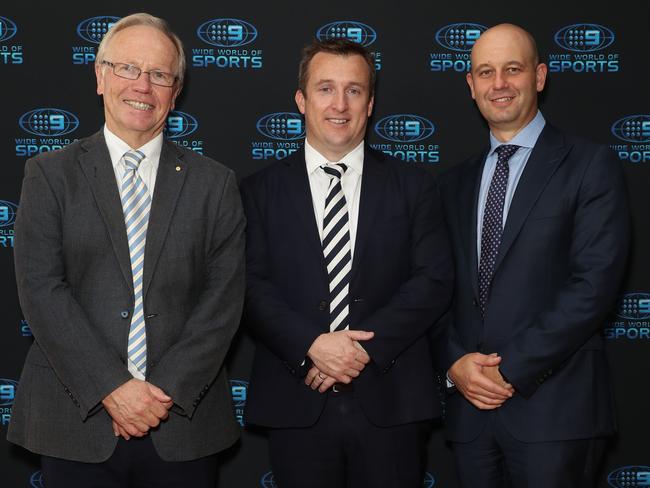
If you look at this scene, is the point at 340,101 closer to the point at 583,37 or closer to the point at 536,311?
the point at 536,311

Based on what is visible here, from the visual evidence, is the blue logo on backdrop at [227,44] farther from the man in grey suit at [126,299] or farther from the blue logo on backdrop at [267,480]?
the blue logo on backdrop at [267,480]

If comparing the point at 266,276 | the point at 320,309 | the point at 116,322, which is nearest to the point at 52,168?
the point at 116,322

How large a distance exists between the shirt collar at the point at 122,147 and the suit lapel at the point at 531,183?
1325 millimetres

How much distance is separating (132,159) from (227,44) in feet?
4.48

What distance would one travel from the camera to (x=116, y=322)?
8.25 feet

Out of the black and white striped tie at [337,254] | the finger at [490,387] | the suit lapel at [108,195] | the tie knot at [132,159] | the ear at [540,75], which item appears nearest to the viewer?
the suit lapel at [108,195]

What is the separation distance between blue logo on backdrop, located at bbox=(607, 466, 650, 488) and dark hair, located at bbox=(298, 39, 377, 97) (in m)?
2.37

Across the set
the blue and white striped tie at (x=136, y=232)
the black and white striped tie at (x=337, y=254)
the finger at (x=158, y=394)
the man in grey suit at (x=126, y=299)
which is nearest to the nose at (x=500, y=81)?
the black and white striped tie at (x=337, y=254)

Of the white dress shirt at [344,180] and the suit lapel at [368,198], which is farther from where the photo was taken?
the white dress shirt at [344,180]

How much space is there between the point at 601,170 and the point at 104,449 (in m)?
2.00

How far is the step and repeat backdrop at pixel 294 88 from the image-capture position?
150 inches

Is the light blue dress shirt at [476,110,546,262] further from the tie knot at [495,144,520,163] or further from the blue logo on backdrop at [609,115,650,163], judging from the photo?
the blue logo on backdrop at [609,115,650,163]

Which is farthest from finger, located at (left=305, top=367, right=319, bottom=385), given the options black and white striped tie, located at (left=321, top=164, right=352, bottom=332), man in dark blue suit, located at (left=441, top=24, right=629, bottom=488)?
man in dark blue suit, located at (left=441, top=24, right=629, bottom=488)

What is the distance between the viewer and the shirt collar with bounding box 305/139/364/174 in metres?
3.09
